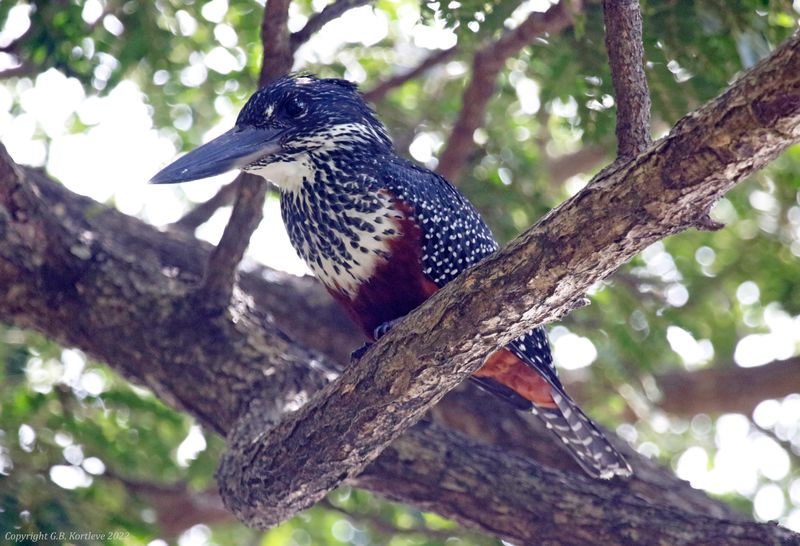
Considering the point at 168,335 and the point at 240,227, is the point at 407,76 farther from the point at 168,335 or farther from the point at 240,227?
the point at 168,335

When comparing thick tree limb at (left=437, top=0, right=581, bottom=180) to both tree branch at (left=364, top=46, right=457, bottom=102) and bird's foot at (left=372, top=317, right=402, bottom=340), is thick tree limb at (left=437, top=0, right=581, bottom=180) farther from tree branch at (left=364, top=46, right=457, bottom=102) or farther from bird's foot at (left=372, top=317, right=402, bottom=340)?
bird's foot at (left=372, top=317, right=402, bottom=340)

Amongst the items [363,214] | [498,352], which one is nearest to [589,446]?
[498,352]

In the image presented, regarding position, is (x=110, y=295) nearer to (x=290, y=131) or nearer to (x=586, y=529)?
(x=290, y=131)

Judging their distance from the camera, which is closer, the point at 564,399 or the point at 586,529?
the point at 586,529

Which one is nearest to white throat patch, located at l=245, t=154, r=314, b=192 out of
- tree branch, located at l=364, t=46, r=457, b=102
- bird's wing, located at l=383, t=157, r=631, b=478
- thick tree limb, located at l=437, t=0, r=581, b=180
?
bird's wing, located at l=383, t=157, r=631, b=478

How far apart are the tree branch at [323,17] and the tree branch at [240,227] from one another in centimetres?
74

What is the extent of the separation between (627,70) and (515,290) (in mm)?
889

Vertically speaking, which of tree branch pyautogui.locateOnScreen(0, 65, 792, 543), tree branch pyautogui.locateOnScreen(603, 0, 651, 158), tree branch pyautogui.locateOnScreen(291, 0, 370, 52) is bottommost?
tree branch pyautogui.locateOnScreen(0, 65, 792, 543)

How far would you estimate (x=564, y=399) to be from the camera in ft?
16.9

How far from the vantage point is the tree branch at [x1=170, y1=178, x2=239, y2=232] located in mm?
7020

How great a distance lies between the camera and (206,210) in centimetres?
721

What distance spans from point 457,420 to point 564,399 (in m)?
1.09

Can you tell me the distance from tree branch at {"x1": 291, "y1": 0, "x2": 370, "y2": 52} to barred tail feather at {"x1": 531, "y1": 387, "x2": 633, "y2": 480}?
2198 millimetres

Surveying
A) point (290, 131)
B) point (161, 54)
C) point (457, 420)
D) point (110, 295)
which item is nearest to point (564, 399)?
point (457, 420)
